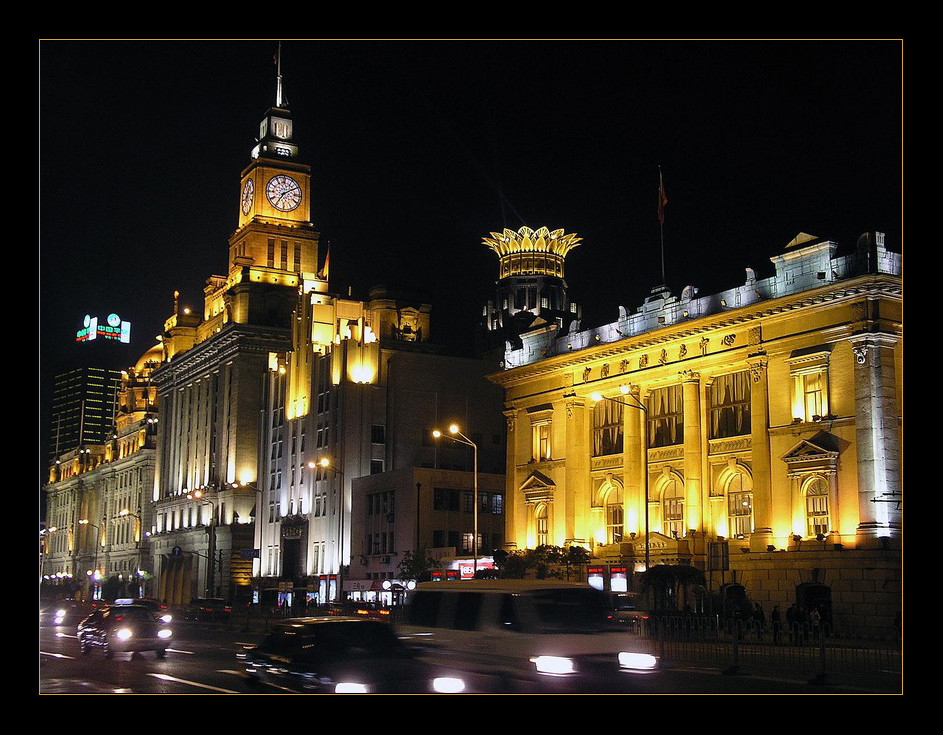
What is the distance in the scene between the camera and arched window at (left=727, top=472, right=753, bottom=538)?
196 feet

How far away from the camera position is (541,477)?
72.2 m

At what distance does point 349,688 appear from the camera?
19.6 meters

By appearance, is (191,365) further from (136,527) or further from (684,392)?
(684,392)

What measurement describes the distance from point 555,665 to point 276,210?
5024 inches

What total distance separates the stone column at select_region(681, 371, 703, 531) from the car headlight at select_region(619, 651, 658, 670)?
3599 cm

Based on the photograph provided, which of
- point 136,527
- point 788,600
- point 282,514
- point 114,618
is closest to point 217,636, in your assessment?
point 114,618

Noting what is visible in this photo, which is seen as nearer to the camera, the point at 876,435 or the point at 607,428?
the point at 876,435

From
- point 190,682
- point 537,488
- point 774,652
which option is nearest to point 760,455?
point 537,488

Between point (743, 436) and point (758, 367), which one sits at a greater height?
point (758, 367)

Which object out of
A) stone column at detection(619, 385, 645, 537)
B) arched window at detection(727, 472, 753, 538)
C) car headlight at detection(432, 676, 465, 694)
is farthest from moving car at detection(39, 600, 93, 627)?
car headlight at detection(432, 676, 465, 694)

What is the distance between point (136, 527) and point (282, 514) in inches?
2759

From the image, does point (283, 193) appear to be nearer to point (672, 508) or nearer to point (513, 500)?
point (513, 500)

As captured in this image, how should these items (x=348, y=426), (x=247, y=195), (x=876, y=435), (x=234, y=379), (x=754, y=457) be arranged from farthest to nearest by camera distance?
(x=247, y=195) < (x=234, y=379) < (x=348, y=426) < (x=754, y=457) < (x=876, y=435)

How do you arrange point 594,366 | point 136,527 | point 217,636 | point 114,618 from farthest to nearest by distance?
point 136,527 < point 594,366 < point 217,636 < point 114,618
